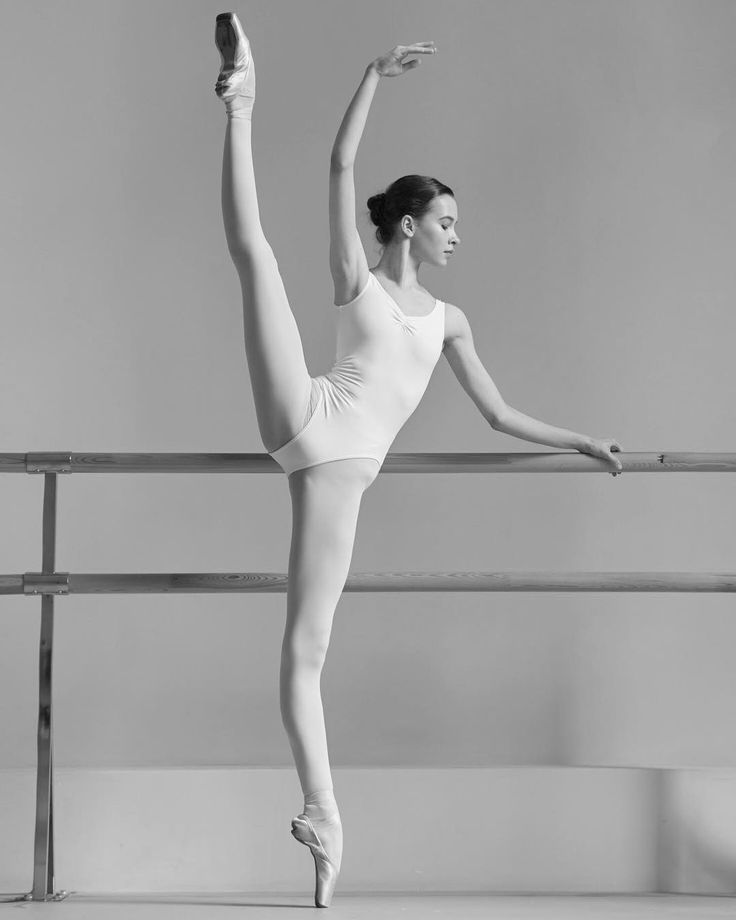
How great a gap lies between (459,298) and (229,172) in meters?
1.36

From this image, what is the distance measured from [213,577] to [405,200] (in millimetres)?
726

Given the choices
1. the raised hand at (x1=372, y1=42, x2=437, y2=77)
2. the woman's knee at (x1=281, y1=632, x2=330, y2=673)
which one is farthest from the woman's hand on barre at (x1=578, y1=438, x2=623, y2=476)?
the raised hand at (x1=372, y1=42, x2=437, y2=77)

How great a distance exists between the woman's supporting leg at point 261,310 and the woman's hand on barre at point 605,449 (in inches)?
21.3

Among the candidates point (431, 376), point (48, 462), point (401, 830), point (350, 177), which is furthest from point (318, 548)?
point (431, 376)

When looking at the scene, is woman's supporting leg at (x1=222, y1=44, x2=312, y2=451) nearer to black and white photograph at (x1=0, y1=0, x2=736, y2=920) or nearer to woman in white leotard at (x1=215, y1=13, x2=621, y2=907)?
woman in white leotard at (x1=215, y1=13, x2=621, y2=907)

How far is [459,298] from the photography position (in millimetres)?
2900

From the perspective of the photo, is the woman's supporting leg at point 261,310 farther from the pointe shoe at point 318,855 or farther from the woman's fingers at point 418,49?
the pointe shoe at point 318,855

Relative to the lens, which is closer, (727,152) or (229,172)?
(229,172)

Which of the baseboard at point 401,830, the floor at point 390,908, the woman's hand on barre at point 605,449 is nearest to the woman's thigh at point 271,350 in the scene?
the woman's hand on barre at point 605,449

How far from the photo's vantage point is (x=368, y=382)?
5.86 feet

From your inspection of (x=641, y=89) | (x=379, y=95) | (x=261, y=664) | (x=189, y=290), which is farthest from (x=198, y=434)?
(x=641, y=89)

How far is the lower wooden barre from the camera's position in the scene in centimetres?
182

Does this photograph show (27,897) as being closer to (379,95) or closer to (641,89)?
(379,95)

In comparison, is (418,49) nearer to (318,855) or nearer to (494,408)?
(494,408)
